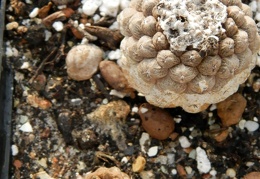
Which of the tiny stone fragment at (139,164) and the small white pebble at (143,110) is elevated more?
the small white pebble at (143,110)

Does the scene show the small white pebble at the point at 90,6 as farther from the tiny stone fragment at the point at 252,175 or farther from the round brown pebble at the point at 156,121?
the tiny stone fragment at the point at 252,175

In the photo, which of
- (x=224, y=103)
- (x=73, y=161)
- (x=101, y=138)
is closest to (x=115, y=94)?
(x=101, y=138)

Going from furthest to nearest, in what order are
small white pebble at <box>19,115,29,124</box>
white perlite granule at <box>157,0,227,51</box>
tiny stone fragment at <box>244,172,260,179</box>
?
small white pebble at <box>19,115,29,124</box>
tiny stone fragment at <box>244,172,260,179</box>
white perlite granule at <box>157,0,227,51</box>

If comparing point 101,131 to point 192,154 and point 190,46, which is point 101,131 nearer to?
point 192,154

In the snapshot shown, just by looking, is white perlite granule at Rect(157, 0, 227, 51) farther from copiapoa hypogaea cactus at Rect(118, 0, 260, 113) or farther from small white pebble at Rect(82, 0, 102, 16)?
small white pebble at Rect(82, 0, 102, 16)

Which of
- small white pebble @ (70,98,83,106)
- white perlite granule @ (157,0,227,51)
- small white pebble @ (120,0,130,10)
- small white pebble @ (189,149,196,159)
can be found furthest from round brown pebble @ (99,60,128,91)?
white perlite granule @ (157,0,227,51)

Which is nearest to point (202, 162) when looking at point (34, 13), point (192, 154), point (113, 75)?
point (192, 154)

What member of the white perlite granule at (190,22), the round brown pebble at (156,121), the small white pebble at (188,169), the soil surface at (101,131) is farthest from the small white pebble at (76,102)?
the white perlite granule at (190,22)
